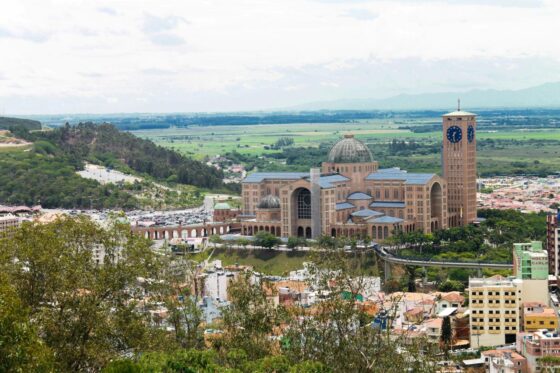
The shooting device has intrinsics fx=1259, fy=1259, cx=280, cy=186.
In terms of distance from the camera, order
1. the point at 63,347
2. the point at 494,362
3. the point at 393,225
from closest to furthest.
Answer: the point at 63,347, the point at 494,362, the point at 393,225

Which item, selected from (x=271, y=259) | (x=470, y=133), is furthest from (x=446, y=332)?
(x=470, y=133)

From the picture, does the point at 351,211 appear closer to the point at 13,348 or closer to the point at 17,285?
the point at 17,285

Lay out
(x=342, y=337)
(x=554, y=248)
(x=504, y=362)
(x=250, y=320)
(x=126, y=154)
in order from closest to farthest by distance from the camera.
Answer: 1. (x=342, y=337)
2. (x=250, y=320)
3. (x=504, y=362)
4. (x=554, y=248)
5. (x=126, y=154)

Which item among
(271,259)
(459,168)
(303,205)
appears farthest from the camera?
(459,168)

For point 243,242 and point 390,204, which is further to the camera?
point 390,204

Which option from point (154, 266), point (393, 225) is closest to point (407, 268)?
point (393, 225)

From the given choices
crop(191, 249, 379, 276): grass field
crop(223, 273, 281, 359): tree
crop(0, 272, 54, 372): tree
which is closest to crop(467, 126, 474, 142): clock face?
crop(191, 249, 379, 276): grass field

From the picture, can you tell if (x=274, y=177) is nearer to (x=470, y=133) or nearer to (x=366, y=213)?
(x=366, y=213)
